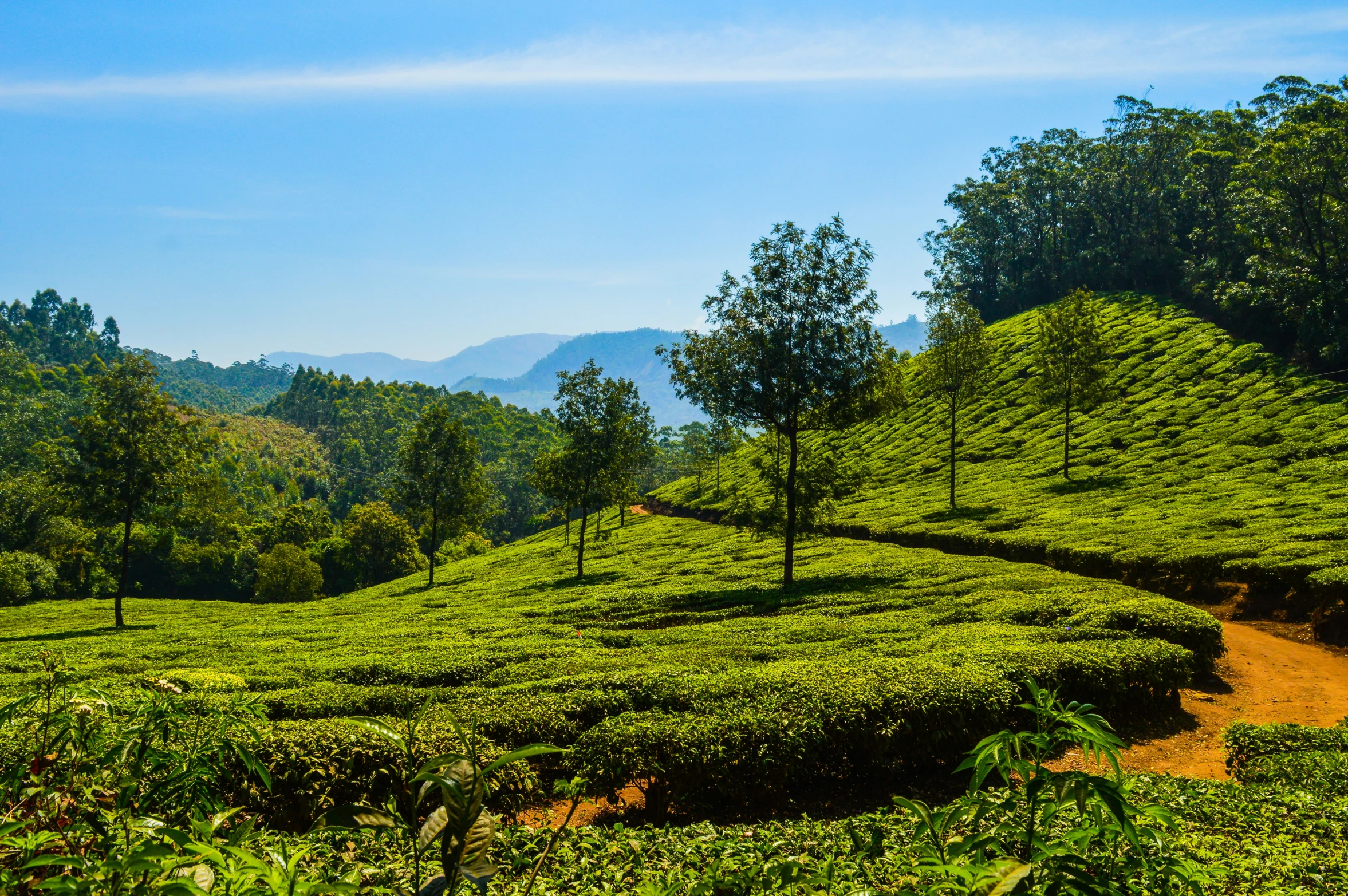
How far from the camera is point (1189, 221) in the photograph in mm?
74062

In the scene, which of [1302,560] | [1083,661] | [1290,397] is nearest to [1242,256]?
[1290,397]

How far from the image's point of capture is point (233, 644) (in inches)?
719

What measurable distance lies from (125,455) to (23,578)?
26.5 m

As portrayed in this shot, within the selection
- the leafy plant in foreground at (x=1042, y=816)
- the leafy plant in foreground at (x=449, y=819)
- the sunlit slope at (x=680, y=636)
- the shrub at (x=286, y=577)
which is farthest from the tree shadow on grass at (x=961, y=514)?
the shrub at (x=286, y=577)

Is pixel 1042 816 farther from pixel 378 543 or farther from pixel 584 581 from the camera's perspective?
pixel 378 543

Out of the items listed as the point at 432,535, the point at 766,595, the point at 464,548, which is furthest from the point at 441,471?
the point at 464,548

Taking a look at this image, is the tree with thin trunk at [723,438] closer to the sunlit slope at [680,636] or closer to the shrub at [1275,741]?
the sunlit slope at [680,636]

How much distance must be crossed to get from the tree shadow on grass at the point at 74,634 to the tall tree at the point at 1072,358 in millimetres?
41780

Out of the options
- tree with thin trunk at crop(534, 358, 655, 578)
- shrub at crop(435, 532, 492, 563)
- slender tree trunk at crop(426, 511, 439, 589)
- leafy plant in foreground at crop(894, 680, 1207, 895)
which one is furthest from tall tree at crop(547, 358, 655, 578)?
shrub at crop(435, 532, 492, 563)

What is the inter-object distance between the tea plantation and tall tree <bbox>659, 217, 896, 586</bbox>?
18.8 ft

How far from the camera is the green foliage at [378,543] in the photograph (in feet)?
198

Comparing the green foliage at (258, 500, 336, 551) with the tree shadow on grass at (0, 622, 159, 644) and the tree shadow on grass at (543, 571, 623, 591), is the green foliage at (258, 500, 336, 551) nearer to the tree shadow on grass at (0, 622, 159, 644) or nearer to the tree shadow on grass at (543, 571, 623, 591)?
the tree shadow on grass at (0, 622, 159, 644)

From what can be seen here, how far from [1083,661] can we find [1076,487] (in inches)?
1067

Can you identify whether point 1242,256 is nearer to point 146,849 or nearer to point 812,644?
point 812,644
